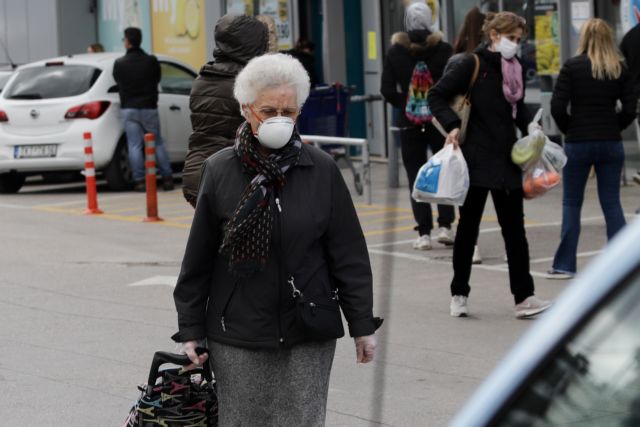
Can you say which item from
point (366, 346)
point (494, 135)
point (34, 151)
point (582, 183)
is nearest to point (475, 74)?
point (494, 135)

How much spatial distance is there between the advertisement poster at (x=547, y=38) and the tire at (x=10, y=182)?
654cm

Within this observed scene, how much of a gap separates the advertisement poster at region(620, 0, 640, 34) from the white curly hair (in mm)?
11085

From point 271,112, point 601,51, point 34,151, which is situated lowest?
point 34,151

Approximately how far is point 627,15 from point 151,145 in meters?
5.19

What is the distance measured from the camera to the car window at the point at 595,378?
1.70 m

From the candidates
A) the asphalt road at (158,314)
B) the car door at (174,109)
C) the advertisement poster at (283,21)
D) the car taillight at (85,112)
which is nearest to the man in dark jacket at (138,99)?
the car taillight at (85,112)

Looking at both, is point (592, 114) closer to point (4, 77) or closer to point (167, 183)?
point (167, 183)

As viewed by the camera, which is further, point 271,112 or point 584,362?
point 271,112

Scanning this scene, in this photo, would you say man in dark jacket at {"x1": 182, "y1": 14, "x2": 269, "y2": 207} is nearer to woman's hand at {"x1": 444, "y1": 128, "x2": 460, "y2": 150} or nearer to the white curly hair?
woman's hand at {"x1": 444, "y1": 128, "x2": 460, "y2": 150}

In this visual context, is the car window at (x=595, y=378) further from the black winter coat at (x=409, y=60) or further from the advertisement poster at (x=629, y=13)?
the advertisement poster at (x=629, y=13)

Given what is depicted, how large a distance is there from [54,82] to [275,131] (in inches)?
525

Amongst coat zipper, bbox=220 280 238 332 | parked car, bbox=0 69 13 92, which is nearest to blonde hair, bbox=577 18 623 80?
coat zipper, bbox=220 280 238 332

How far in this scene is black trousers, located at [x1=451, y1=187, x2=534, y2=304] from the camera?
817 cm

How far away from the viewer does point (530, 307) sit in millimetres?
8305
